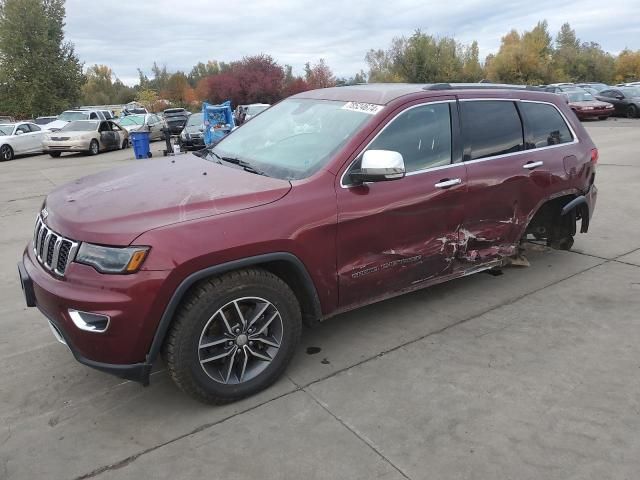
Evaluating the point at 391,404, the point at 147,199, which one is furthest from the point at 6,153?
the point at 391,404

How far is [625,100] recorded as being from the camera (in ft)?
84.7

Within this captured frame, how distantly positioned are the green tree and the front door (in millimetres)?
41445

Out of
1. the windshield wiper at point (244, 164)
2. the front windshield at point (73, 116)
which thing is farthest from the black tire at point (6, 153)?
the windshield wiper at point (244, 164)

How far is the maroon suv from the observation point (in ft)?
8.88

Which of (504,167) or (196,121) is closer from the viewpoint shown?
(504,167)

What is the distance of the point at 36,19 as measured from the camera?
122 feet

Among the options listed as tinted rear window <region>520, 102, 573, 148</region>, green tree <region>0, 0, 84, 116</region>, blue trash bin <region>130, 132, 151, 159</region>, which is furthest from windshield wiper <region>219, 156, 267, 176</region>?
green tree <region>0, 0, 84, 116</region>

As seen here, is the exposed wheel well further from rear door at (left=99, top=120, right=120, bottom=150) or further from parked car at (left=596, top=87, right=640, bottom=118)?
parked car at (left=596, top=87, right=640, bottom=118)

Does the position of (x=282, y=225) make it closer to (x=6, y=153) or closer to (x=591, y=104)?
(x=6, y=153)

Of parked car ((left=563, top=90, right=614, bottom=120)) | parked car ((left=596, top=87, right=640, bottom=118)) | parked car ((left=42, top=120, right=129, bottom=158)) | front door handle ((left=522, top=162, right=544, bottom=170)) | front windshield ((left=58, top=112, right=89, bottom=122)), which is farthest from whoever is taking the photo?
parked car ((left=596, top=87, right=640, bottom=118))

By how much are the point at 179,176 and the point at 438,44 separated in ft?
185

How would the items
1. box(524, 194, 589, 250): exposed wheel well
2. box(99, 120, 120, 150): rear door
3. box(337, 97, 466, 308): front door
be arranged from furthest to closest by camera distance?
→ 1. box(99, 120, 120, 150): rear door
2. box(524, 194, 589, 250): exposed wheel well
3. box(337, 97, 466, 308): front door

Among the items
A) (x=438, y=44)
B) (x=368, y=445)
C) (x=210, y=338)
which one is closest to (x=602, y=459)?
(x=368, y=445)

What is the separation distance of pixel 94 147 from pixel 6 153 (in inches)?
132
